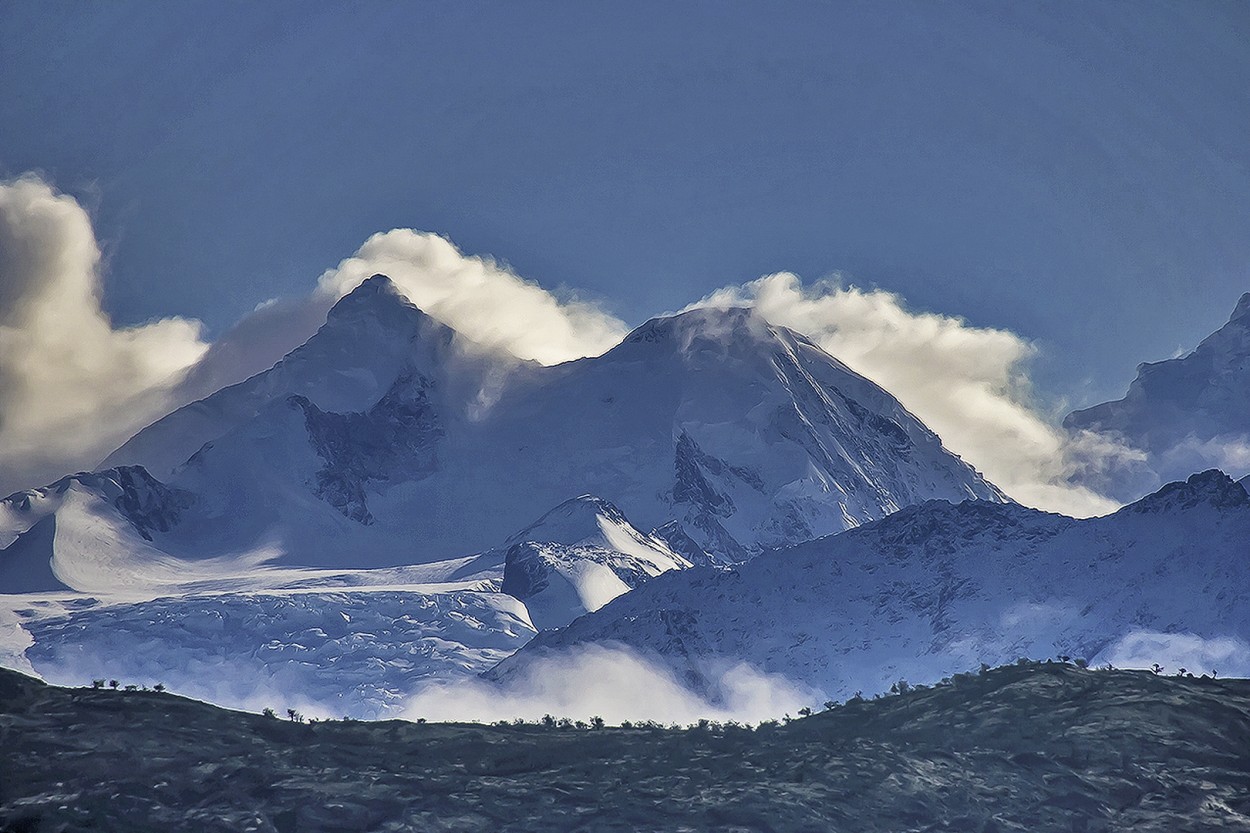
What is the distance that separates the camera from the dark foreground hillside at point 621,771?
76.8m

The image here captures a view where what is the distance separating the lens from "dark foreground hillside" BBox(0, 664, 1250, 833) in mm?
76750

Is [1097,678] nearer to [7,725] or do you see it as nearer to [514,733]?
[514,733]

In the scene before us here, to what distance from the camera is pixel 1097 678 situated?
95375 mm

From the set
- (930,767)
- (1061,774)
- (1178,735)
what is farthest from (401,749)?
(1178,735)

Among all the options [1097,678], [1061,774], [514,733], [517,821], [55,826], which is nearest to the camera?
[55,826]

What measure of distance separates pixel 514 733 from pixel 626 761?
6.93 m

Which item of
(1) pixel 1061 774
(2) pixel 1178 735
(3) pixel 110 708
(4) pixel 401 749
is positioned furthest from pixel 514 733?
(2) pixel 1178 735

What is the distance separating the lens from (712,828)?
78625 mm

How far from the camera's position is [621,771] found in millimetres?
84312

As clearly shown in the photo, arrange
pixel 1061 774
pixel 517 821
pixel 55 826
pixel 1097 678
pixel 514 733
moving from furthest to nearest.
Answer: pixel 1097 678 → pixel 514 733 → pixel 1061 774 → pixel 517 821 → pixel 55 826

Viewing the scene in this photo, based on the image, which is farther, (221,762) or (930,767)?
(930,767)

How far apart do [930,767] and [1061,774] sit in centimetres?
637

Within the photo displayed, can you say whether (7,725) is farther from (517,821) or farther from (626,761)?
(626,761)

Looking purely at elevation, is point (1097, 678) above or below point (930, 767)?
above
